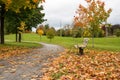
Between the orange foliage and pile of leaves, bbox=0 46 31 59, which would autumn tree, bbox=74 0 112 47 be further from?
pile of leaves, bbox=0 46 31 59

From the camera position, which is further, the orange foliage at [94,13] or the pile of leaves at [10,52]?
the orange foliage at [94,13]

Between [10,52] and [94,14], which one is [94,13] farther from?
[10,52]

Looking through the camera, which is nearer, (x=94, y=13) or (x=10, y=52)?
(x=10, y=52)

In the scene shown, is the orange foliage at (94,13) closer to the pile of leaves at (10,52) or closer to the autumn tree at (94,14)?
the autumn tree at (94,14)

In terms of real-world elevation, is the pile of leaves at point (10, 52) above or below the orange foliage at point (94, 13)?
below

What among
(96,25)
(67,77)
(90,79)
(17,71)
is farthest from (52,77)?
(96,25)

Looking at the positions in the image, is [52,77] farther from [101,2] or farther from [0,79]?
[101,2]

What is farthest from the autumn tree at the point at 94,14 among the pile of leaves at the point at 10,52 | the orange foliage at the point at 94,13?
the pile of leaves at the point at 10,52

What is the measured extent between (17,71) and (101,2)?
2745 cm

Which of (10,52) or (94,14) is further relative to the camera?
(94,14)

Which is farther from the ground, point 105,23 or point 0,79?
point 105,23

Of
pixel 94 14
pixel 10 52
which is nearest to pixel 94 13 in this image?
pixel 94 14

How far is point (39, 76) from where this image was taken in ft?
36.3

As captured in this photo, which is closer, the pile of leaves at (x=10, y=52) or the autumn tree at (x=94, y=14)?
the pile of leaves at (x=10, y=52)
